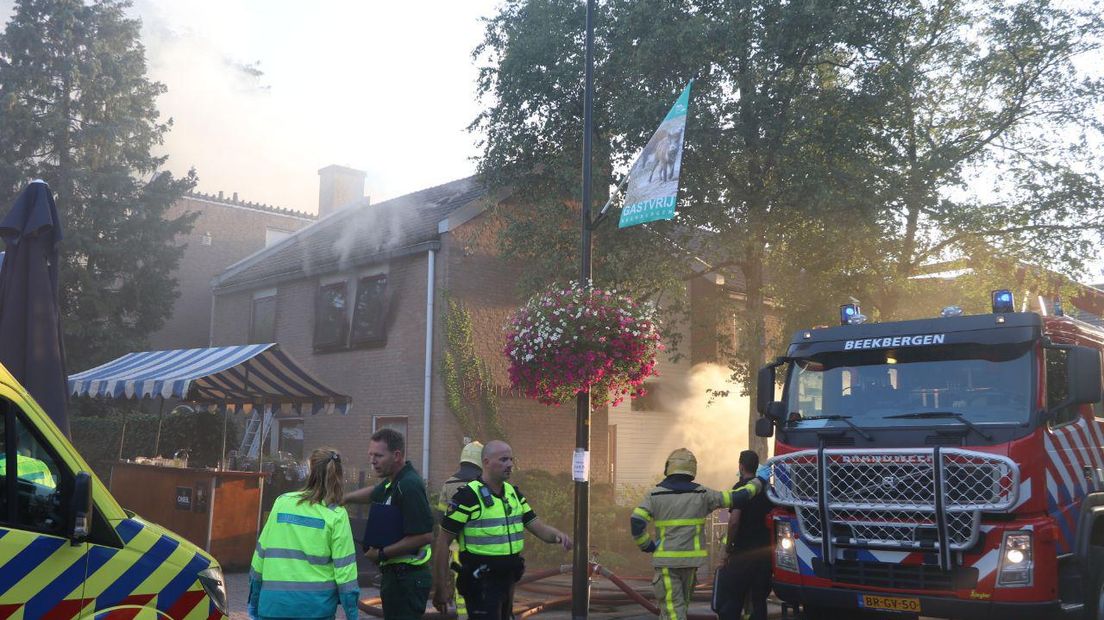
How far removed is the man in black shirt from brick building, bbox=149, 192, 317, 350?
2219 cm

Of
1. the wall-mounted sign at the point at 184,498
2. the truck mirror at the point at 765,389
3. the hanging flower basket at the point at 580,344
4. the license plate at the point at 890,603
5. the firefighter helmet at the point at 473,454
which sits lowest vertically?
the license plate at the point at 890,603

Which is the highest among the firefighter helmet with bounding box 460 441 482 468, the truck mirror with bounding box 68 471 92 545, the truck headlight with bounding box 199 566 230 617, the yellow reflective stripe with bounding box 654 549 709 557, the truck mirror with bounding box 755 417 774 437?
the truck mirror with bounding box 755 417 774 437

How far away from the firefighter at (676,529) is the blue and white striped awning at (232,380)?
8165mm

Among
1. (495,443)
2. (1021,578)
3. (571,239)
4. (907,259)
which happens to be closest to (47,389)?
(495,443)

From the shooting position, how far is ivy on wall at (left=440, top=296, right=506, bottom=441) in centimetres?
1875

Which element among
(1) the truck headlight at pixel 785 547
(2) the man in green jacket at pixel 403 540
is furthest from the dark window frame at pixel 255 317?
(2) the man in green jacket at pixel 403 540

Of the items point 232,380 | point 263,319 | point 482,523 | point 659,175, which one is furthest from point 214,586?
point 263,319

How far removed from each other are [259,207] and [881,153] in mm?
22260

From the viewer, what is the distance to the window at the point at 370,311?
66.5 feet

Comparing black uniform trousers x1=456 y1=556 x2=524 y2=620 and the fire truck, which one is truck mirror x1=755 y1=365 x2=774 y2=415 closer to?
the fire truck

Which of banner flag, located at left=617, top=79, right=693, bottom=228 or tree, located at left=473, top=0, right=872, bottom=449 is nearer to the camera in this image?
banner flag, located at left=617, top=79, right=693, bottom=228

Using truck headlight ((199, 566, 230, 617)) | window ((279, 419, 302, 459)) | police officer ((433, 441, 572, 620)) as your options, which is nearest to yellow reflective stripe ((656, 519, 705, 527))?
police officer ((433, 441, 572, 620))

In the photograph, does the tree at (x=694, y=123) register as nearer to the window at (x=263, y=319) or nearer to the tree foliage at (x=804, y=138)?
the tree foliage at (x=804, y=138)

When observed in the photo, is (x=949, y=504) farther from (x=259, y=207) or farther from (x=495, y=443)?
(x=259, y=207)
